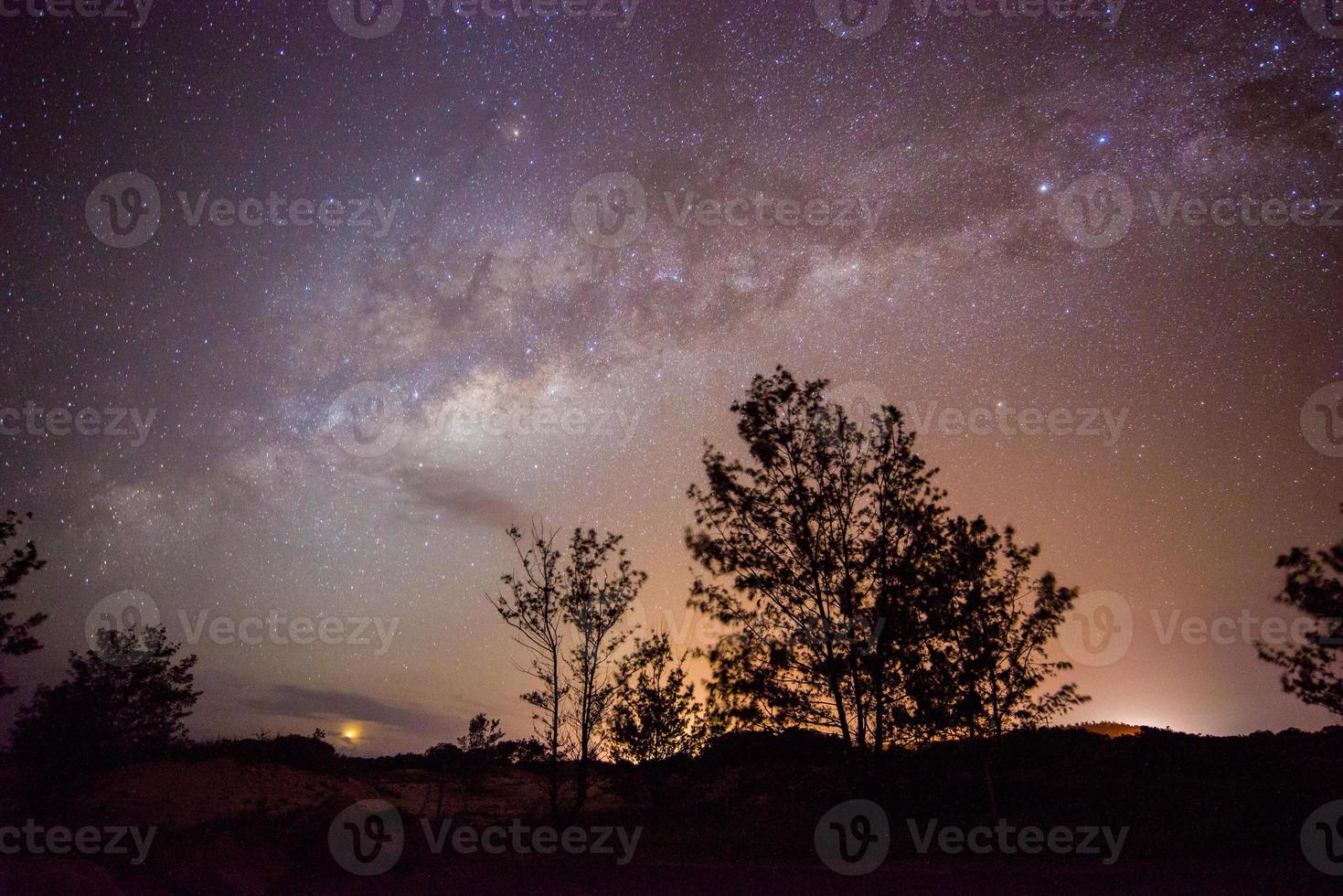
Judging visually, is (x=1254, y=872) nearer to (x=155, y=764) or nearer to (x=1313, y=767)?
(x=1313, y=767)

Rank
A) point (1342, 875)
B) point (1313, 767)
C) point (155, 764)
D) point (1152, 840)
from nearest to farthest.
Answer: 1. point (1342, 875)
2. point (1152, 840)
3. point (1313, 767)
4. point (155, 764)

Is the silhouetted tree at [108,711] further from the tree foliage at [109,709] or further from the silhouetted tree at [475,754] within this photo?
the silhouetted tree at [475,754]

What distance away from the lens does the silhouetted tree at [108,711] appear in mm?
23500

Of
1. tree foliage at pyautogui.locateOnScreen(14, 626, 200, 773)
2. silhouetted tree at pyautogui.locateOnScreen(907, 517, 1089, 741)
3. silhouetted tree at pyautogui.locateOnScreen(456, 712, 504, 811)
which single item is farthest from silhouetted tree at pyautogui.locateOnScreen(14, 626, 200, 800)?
silhouetted tree at pyautogui.locateOnScreen(907, 517, 1089, 741)

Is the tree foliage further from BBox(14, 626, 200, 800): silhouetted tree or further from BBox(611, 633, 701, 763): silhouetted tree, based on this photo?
BBox(611, 633, 701, 763): silhouetted tree

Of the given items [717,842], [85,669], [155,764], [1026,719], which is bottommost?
[717,842]

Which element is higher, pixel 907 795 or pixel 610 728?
pixel 610 728

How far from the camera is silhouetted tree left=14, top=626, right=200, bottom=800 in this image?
23500mm

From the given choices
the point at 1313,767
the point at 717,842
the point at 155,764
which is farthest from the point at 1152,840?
the point at 155,764

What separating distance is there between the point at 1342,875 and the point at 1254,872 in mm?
1546

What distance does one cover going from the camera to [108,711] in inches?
1000

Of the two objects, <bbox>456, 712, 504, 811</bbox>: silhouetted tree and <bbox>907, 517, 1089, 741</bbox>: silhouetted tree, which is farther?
<bbox>456, 712, 504, 811</bbox>: silhouetted tree

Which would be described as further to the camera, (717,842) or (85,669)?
(85,669)

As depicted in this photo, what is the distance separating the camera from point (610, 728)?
2330cm
